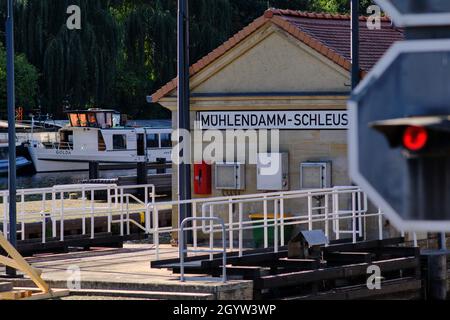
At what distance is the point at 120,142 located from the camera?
65188 millimetres

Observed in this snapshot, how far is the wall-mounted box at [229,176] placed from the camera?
71.0 ft

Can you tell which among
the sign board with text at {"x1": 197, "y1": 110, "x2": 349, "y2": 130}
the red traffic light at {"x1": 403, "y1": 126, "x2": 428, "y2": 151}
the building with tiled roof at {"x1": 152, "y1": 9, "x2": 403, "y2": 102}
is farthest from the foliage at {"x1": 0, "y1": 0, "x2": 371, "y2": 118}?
the red traffic light at {"x1": 403, "y1": 126, "x2": 428, "y2": 151}

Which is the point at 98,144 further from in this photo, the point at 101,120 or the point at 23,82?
the point at 23,82

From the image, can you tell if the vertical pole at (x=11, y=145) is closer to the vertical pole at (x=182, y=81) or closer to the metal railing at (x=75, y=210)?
the metal railing at (x=75, y=210)

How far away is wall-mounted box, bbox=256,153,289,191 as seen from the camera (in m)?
21.1

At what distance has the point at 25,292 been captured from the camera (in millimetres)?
14141

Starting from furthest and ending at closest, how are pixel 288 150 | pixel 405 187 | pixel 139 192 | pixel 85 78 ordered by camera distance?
pixel 85 78
pixel 139 192
pixel 288 150
pixel 405 187

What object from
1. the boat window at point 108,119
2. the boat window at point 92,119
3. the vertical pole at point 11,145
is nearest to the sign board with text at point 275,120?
the vertical pole at point 11,145

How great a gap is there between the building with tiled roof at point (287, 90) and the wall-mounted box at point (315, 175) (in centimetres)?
2
